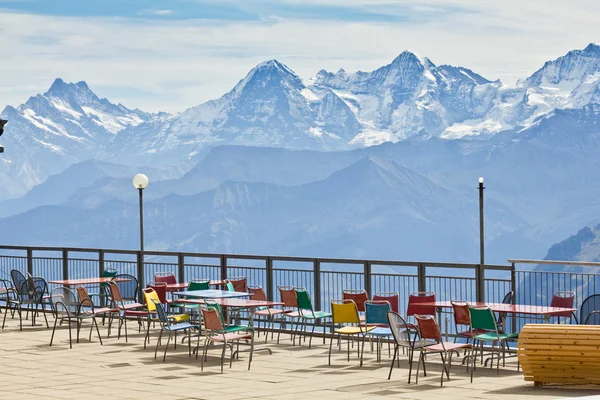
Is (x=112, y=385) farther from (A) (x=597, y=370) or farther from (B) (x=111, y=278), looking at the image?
(B) (x=111, y=278)

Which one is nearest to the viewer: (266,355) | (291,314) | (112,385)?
(112,385)

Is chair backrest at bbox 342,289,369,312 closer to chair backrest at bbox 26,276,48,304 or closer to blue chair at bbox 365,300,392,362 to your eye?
blue chair at bbox 365,300,392,362

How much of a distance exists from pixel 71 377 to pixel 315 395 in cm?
326

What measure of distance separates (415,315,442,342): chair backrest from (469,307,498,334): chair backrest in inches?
37.7

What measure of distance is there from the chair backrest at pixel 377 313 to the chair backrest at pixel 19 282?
7068mm

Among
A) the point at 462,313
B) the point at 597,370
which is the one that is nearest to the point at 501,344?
the point at 462,313

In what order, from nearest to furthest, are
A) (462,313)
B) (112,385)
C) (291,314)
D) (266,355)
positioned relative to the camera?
(112,385), (462,313), (266,355), (291,314)

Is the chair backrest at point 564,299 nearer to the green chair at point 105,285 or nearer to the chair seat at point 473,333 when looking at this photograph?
the chair seat at point 473,333

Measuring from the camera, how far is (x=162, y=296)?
16.7 metres

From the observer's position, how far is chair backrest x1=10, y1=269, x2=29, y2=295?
19.0 m

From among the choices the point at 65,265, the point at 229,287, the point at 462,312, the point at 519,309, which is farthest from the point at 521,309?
the point at 65,265

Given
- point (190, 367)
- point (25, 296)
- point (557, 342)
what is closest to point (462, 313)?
point (557, 342)

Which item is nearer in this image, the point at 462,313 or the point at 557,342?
the point at 557,342

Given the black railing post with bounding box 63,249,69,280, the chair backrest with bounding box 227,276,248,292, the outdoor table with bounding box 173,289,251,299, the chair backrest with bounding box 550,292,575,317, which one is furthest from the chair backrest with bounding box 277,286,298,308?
the black railing post with bounding box 63,249,69,280
